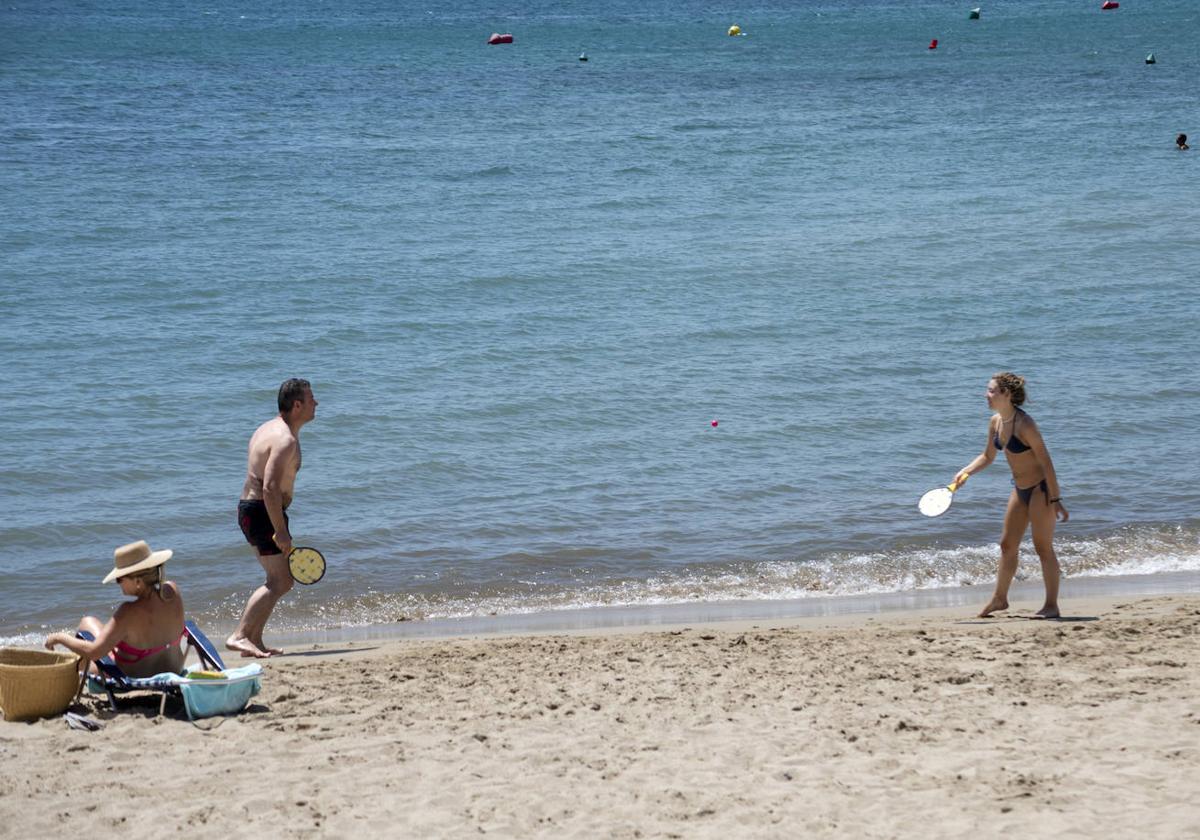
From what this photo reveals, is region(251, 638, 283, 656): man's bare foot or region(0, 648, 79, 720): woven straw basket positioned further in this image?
region(251, 638, 283, 656): man's bare foot

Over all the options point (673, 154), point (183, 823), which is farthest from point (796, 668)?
point (673, 154)

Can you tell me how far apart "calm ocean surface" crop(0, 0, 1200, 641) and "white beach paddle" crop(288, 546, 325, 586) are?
1.54m

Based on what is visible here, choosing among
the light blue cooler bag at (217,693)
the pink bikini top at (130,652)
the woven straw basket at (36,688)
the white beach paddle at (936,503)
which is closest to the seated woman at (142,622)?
the pink bikini top at (130,652)

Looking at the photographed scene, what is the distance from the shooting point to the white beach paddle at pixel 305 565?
7.27 metres

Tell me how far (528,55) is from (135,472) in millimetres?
37320

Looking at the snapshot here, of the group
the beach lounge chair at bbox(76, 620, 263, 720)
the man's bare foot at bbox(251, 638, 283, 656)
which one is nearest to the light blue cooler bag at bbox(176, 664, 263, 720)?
the beach lounge chair at bbox(76, 620, 263, 720)

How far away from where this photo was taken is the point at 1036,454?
7477mm

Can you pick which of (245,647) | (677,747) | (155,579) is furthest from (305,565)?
(677,747)

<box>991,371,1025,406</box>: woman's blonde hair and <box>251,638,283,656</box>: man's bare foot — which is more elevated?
<box>991,371,1025,406</box>: woman's blonde hair

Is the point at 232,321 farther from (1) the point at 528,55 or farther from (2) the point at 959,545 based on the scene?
(1) the point at 528,55

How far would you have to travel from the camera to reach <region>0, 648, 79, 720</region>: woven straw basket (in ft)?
19.5

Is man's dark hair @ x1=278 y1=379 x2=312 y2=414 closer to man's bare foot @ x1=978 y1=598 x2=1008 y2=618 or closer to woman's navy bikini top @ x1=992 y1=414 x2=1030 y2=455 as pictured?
woman's navy bikini top @ x1=992 y1=414 x2=1030 y2=455

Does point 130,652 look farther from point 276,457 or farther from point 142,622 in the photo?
point 276,457

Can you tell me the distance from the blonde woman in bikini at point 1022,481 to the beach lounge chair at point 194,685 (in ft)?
12.9
